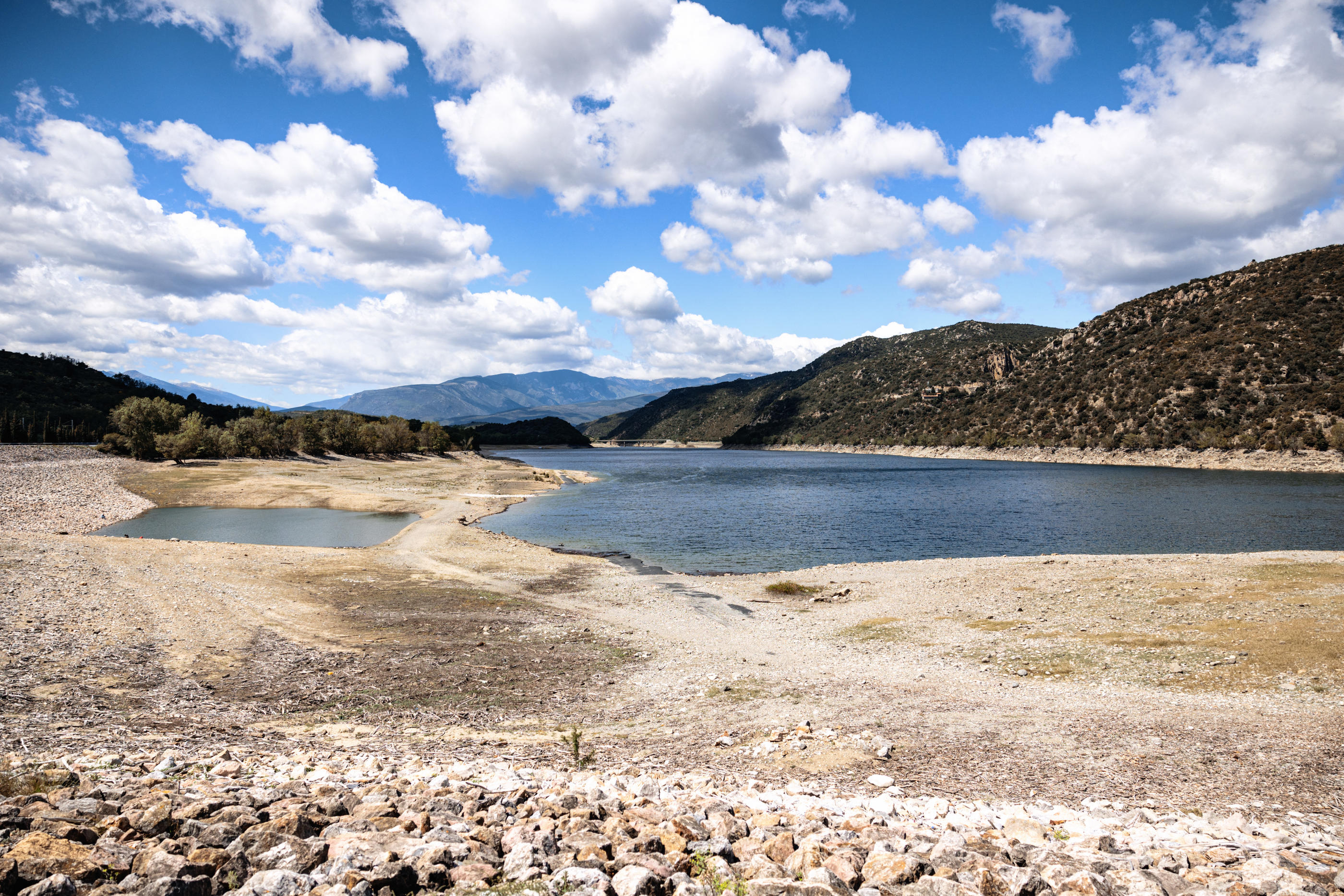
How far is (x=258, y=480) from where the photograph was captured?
67.4m

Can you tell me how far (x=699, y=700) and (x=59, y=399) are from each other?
138391mm

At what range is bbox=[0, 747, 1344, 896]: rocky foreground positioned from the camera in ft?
16.0

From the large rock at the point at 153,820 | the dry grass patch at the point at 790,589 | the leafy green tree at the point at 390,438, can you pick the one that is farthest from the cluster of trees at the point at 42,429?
the large rock at the point at 153,820

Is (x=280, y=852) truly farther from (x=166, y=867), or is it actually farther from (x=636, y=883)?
(x=636, y=883)

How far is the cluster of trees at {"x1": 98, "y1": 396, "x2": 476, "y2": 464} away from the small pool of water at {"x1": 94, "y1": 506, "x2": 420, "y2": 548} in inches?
1156

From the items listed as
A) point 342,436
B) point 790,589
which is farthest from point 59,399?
point 790,589

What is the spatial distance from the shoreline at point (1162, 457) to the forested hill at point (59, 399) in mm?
153600

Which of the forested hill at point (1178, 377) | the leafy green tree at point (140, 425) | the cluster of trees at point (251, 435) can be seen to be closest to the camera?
the leafy green tree at point (140, 425)

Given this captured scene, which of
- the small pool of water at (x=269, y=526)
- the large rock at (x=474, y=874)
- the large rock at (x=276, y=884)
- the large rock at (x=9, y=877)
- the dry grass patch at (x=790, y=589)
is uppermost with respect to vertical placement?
the large rock at (x=9, y=877)

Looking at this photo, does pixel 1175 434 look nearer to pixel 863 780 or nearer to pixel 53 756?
pixel 863 780

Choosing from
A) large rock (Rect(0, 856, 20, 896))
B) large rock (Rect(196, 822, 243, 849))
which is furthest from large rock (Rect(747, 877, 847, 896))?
large rock (Rect(0, 856, 20, 896))

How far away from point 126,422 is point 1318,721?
10390cm

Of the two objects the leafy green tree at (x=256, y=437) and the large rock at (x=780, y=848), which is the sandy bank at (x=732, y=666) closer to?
the large rock at (x=780, y=848)

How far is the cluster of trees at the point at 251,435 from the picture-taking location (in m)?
76.8
